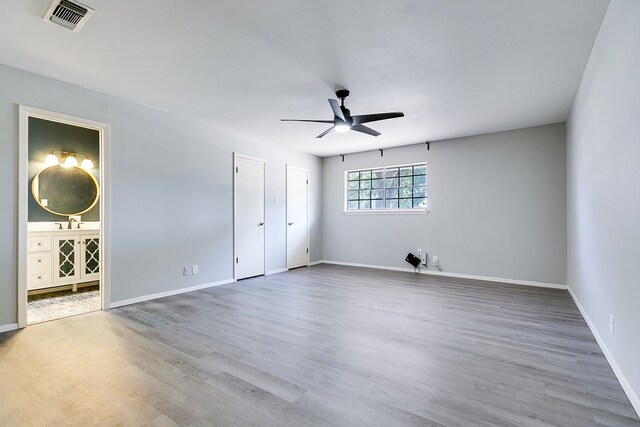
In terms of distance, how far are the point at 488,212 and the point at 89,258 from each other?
646cm

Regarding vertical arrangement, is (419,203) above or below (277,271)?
above

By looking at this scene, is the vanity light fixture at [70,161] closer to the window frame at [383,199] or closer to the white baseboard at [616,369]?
the window frame at [383,199]

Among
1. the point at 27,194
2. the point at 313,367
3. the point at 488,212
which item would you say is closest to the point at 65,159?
the point at 27,194

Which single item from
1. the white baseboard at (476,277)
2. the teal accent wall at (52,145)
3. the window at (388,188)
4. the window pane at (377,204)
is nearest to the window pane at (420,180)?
the window at (388,188)

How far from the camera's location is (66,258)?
438cm

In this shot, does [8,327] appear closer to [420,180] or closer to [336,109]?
[336,109]

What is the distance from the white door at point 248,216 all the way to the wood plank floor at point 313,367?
1510 millimetres

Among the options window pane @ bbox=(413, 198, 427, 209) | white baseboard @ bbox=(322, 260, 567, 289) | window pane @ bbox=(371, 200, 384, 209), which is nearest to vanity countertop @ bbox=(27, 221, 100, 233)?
white baseboard @ bbox=(322, 260, 567, 289)

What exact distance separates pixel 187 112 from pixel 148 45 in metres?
1.72

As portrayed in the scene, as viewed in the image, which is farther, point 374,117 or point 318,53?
point 374,117

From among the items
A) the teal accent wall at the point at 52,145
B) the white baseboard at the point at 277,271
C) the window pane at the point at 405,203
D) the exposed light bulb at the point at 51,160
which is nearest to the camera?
the teal accent wall at the point at 52,145

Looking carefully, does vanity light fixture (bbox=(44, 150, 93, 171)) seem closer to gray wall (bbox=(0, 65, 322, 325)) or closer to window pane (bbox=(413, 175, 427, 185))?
gray wall (bbox=(0, 65, 322, 325))

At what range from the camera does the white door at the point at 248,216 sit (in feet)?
17.0

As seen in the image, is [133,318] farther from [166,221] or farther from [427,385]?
[427,385]
